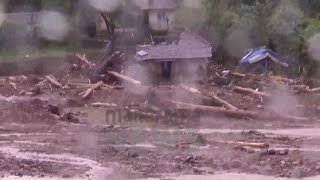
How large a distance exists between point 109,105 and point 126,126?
2947 mm

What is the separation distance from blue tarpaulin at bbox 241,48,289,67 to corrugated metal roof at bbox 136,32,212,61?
126 cm

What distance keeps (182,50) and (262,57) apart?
96.1 inches

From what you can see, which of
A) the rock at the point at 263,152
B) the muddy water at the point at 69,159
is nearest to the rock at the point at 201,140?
the rock at the point at 263,152

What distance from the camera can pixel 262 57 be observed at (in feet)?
77.9

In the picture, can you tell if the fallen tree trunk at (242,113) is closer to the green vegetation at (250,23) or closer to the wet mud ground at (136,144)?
the wet mud ground at (136,144)

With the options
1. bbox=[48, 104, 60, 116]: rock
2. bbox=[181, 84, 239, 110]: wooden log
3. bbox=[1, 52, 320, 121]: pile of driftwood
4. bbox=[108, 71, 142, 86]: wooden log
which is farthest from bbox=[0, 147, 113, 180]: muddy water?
bbox=[108, 71, 142, 86]: wooden log

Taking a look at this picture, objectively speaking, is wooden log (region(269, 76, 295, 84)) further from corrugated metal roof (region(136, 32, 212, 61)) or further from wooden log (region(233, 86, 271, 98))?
corrugated metal roof (region(136, 32, 212, 61))

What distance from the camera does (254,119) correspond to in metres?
19.3

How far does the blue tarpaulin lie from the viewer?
23.7 metres

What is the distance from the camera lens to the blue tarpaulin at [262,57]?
23.7 metres

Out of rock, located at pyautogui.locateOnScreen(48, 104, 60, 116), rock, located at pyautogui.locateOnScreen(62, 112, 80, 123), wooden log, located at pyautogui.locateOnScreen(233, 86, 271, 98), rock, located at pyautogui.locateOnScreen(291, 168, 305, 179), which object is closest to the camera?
rock, located at pyautogui.locateOnScreen(291, 168, 305, 179)

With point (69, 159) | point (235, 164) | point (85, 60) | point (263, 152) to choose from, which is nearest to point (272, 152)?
point (263, 152)

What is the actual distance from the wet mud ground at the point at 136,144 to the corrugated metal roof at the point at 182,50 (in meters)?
1.82

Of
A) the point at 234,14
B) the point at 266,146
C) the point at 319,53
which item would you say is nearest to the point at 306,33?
the point at 319,53
